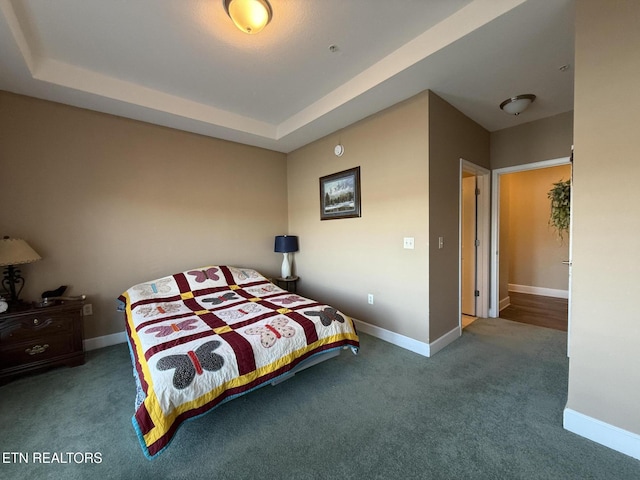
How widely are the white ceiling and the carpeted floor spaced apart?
2547 mm

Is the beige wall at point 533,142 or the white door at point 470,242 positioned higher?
the beige wall at point 533,142

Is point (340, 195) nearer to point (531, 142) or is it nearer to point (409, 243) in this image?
point (409, 243)

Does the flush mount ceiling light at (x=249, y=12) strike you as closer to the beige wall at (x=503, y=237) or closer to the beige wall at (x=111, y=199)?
the beige wall at (x=111, y=199)

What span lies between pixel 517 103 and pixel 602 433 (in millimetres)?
2761

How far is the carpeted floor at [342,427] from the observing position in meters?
1.39

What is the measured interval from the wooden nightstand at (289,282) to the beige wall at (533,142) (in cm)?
320

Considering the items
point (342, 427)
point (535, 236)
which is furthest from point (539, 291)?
point (342, 427)

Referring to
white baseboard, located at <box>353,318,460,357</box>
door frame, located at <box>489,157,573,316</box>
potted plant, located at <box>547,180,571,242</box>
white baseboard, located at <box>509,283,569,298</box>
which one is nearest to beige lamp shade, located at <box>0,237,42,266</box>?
white baseboard, located at <box>353,318,460,357</box>

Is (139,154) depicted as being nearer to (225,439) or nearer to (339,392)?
(225,439)

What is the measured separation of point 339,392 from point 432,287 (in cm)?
132

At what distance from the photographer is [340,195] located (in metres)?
3.39

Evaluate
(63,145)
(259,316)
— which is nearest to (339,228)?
(259,316)

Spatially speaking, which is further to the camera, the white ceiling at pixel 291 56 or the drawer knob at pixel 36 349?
the drawer knob at pixel 36 349

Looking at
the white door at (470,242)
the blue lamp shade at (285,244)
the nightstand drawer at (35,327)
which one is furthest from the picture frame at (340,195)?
the nightstand drawer at (35,327)
